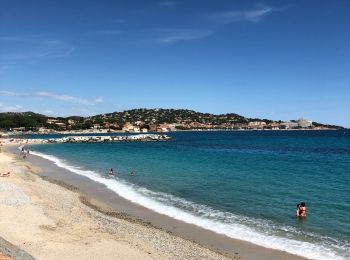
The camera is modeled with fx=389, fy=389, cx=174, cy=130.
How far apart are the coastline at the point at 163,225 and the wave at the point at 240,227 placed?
21.1 inches

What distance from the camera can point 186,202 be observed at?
2330cm

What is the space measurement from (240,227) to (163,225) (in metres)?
3.56

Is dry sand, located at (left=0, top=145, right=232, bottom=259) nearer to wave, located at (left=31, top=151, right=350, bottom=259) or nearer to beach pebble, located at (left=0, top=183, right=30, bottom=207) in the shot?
beach pebble, located at (left=0, top=183, right=30, bottom=207)

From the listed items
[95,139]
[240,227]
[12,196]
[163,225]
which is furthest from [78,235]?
[95,139]

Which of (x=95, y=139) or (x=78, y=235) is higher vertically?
(x=95, y=139)

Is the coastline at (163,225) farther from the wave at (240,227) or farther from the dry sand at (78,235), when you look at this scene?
the wave at (240,227)

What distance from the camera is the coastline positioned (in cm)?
1426

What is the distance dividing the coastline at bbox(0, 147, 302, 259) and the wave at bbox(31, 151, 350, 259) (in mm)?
536

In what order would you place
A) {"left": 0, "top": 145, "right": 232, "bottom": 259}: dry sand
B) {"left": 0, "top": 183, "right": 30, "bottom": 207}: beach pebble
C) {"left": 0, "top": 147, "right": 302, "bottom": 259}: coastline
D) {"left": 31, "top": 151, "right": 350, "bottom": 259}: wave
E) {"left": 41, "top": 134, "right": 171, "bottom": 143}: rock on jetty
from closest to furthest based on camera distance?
{"left": 0, "top": 145, "right": 232, "bottom": 259}: dry sand < {"left": 0, "top": 147, "right": 302, "bottom": 259}: coastline < {"left": 31, "top": 151, "right": 350, "bottom": 259}: wave < {"left": 0, "top": 183, "right": 30, "bottom": 207}: beach pebble < {"left": 41, "top": 134, "right": 171, "bottom": 143}: rock on jetty

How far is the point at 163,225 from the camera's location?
1823 cm

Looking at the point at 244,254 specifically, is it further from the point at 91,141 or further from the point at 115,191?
the point at 91,141

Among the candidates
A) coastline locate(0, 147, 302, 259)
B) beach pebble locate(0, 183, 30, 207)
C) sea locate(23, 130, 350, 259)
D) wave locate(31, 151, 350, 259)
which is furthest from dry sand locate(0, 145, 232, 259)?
sea locate(23, 130, 350, 259)

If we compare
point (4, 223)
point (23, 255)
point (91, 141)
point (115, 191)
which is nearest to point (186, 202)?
point (115, 191)

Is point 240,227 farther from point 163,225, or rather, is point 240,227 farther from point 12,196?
point 12,196
